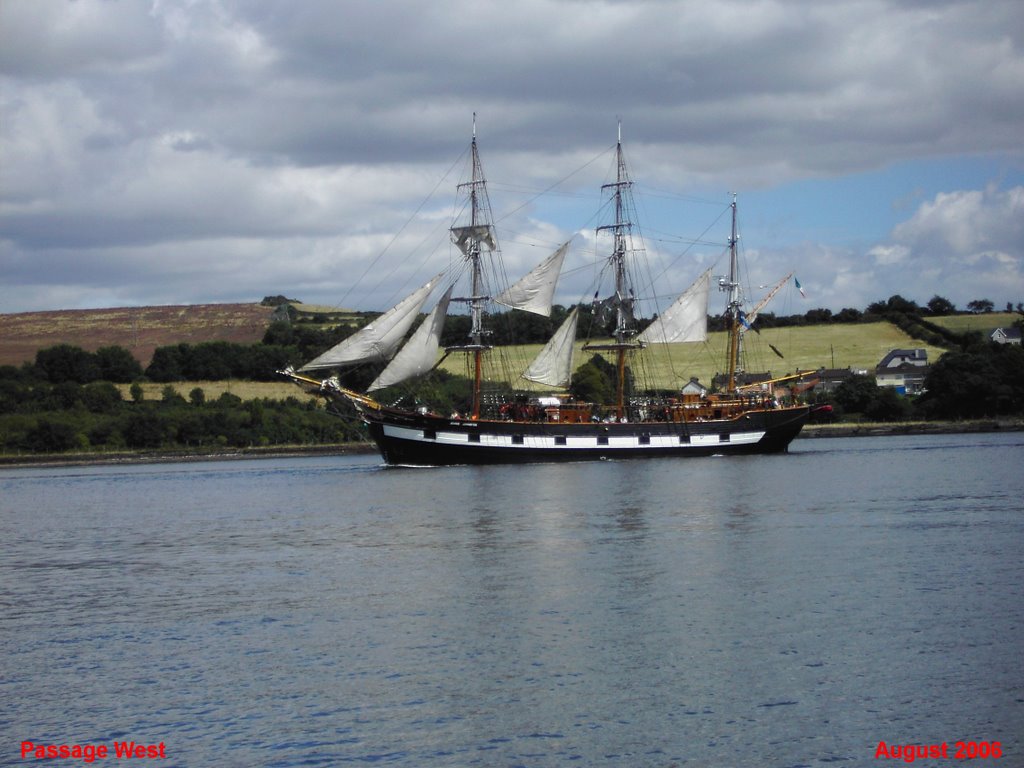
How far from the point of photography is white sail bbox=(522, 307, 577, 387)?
73062 millimetres

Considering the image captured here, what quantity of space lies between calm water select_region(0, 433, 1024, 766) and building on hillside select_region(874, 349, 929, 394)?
79935 mm

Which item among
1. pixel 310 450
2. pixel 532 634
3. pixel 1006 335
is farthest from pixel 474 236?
pixel 1006 335

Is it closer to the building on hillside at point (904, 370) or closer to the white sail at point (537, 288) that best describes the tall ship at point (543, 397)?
the white sail at point (537, 288)

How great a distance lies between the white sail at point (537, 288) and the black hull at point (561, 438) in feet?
30.3

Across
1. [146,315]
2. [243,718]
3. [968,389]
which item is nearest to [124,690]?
[243,718]

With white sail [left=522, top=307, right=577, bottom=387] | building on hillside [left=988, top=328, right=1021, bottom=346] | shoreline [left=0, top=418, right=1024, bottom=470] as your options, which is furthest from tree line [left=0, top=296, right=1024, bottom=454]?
building on hillside [left=988, top=328, right=1021, bottom=346]

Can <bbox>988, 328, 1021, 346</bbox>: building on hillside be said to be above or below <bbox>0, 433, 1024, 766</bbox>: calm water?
above

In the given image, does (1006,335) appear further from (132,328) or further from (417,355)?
(132,328)

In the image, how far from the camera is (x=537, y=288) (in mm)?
74250

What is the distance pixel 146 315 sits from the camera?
141 m

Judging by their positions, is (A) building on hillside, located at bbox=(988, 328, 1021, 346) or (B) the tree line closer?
(B) the tree line

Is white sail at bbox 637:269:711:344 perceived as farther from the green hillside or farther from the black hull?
the green hillside

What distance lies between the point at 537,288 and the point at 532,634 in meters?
54.9

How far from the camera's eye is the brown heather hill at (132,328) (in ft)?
398
